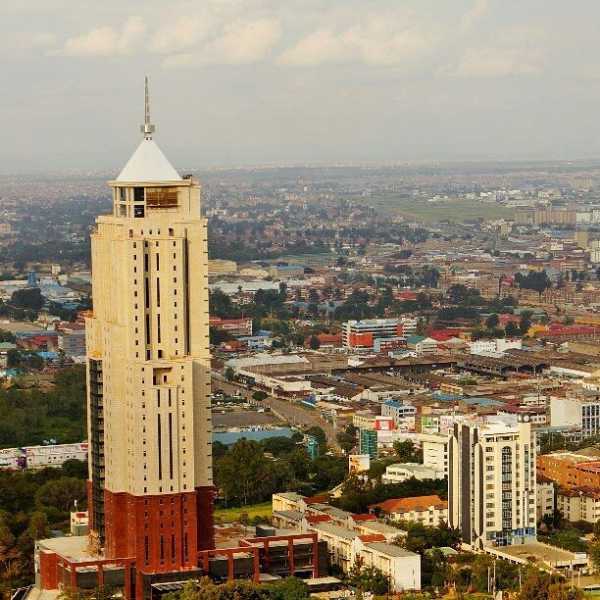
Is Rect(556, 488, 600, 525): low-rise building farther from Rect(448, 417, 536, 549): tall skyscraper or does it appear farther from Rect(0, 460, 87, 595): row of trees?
Rect(0, 460, 87, 595): row of trees

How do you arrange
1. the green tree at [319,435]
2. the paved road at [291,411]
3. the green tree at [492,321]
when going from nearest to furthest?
the green tree at [319,435] < the paved road at [291,411] < the green tree at [492,321]

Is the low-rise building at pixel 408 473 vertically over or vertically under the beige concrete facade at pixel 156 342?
under

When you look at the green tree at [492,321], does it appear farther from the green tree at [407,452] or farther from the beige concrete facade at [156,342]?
the beige concrete facade at [156,342]

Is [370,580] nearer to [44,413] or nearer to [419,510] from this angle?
[419,510]

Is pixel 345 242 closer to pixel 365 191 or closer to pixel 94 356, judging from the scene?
pixel 365 191

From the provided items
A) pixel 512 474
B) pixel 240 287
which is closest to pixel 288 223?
pixel 240 287

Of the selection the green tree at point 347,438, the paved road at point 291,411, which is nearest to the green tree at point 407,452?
the green tree at point 347,438

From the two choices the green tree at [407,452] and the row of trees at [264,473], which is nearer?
the row of trees at [264,473]
